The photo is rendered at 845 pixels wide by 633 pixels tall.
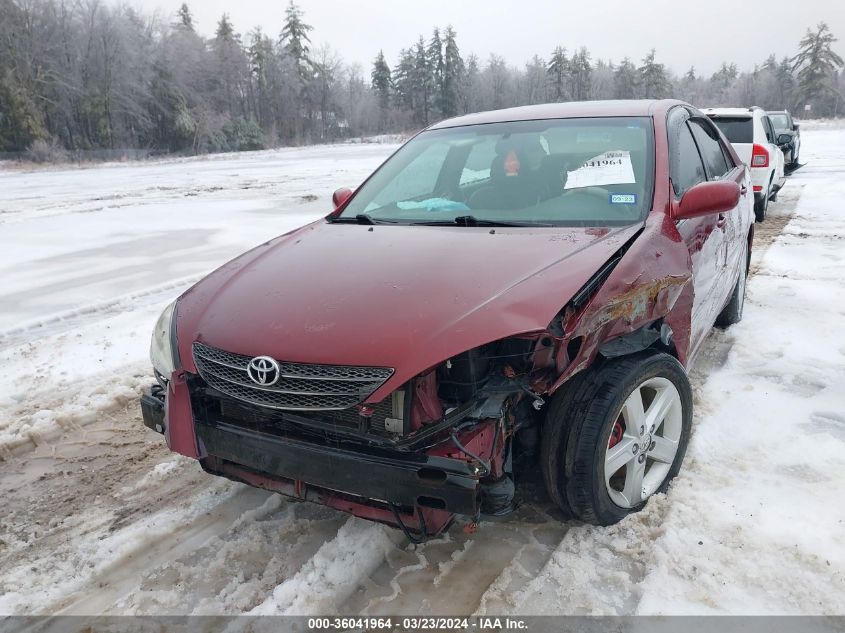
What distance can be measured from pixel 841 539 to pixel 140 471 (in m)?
3.18

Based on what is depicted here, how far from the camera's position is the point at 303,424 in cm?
215

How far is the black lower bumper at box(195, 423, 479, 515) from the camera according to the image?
6.37 ft

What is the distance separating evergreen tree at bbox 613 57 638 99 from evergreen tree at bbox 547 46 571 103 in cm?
697

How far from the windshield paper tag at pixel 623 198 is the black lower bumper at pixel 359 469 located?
1.57 meters

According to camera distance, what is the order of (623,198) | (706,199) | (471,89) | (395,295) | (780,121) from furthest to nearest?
(471,89) < (780,121) < (623,198) < (706,199) < (395,295)

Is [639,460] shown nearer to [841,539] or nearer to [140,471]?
[841,539]

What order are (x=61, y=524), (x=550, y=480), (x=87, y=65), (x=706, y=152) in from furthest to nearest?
(x=87, y=65) → (x=706, y=152) → (x=61, y=524) → (x=550, y=480)

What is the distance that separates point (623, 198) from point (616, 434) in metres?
1.12

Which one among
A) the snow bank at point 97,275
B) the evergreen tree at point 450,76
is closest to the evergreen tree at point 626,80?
the evergreen tree at point 450,76

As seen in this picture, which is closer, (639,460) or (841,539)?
(841,539)

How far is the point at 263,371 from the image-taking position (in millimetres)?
2117

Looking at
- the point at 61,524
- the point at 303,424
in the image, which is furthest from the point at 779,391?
the point at 61,524

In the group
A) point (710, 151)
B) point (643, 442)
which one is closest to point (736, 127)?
point (710, 151)

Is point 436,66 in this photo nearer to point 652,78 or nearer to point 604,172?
point 652,78
